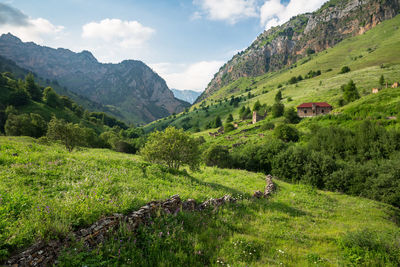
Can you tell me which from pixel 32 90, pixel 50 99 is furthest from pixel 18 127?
pixel 32 90

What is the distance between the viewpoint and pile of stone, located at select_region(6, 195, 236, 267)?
3924mm

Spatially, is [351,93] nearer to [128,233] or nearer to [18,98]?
[128,233]

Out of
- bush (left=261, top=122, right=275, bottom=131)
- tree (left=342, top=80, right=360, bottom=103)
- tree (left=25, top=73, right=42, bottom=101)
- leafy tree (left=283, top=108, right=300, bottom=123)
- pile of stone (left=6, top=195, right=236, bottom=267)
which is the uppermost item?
tree (left=342, top=80, right=360, bottom=103)

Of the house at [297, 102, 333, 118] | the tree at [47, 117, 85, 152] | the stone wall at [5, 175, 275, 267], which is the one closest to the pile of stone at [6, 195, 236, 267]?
the stone wall at [5, 175, 275, 267]

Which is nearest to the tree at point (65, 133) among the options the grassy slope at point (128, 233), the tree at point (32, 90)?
the grassy slope at point (128, 233)

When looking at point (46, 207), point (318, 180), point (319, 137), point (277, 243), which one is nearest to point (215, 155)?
point (318, 180)

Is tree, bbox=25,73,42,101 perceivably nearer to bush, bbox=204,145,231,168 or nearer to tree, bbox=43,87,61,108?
tree, bbox=43,87,61,108

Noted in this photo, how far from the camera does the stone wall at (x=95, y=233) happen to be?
3.92 meters

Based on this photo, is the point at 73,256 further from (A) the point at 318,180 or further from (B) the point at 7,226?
(A) the point at 318,180

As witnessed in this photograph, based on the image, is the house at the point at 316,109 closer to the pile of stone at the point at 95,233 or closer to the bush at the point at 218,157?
the bush at the point at 218,157

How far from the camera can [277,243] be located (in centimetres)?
759

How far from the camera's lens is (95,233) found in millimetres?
5090

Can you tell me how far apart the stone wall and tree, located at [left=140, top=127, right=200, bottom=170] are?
11622mm

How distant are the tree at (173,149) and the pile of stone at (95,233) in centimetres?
1165
